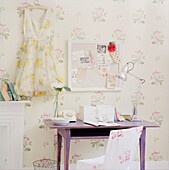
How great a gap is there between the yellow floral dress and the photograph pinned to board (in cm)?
24

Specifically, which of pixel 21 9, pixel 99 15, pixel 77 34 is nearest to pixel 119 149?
pixel 77 34

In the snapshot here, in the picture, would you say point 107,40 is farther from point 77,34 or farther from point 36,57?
point 36,57

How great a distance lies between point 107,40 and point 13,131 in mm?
1520

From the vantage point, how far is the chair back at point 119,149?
2731 millimetres

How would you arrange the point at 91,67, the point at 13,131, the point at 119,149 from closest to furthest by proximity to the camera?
the point at 119,149 < the point at 13,131 < the point at 91,67

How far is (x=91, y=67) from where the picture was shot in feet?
13.1

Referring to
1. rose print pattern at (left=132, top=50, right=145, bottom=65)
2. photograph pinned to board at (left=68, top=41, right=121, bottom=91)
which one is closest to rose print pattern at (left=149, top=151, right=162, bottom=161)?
photograph pinned to board at (left=68, top=41, right=121, bottom=91)

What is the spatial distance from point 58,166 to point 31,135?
486 mm

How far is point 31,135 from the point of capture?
12.9ft

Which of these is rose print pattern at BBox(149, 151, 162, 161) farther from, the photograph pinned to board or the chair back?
the chair back

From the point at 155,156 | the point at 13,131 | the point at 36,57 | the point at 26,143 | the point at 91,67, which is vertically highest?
the point at 36,57

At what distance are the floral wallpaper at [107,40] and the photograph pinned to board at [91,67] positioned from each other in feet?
0.24

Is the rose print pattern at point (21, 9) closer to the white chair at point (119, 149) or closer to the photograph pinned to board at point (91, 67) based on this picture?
the photograph pinned to board at point (91, 67)

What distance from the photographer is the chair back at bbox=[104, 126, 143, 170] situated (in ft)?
8.96
